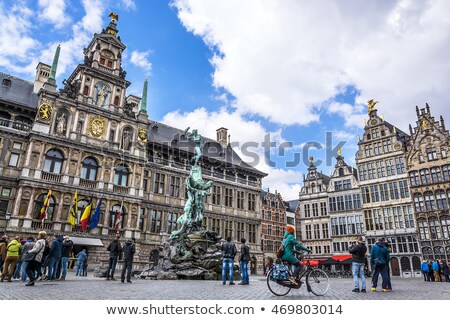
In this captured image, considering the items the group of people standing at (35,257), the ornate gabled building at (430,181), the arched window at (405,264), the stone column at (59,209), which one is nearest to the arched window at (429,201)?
the ornate gabled building at (430,181)

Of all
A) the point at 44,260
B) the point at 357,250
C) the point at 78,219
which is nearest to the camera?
the point at 357,250

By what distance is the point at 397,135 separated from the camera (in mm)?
41812

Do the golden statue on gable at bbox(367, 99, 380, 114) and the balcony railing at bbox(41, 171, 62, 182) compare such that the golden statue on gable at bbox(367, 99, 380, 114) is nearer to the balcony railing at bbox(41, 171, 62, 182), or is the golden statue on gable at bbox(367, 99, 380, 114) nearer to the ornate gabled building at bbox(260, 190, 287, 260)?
the ornate gabled building at bbox(260, 190, 287, 260)

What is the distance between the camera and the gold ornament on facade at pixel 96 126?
31.3 m

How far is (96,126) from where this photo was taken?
31.6 meters

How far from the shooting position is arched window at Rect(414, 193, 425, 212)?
1473 inches

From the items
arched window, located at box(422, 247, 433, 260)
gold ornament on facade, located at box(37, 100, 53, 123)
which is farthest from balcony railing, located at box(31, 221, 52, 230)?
arched window, located at box(422, 247, 433, 260)

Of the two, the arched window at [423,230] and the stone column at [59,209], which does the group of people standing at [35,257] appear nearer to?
the stone column at [59,209]

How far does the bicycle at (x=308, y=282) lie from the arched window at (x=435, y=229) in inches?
1366

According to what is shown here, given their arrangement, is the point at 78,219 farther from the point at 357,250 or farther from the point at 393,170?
the point at 393,170

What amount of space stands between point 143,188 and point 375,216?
93.6 ft
